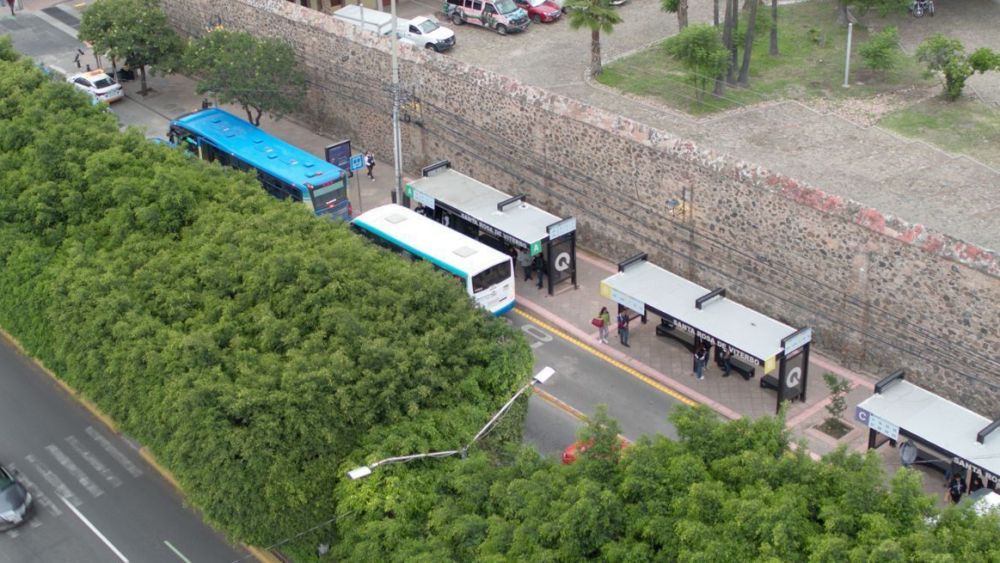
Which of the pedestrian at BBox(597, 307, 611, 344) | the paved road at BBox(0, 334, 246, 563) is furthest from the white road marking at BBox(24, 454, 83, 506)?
the pedestrian at BBox(597, 307, 611, 344)

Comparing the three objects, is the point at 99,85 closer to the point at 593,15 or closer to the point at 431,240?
the point at 593,15

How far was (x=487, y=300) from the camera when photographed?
37.1m

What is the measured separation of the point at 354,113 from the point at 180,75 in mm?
13716

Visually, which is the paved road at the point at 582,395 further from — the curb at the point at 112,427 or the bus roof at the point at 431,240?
the curb at the point at 112,427

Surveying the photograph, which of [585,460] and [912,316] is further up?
[585,460]

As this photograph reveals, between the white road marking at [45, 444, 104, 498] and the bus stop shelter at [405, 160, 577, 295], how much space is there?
14055mm

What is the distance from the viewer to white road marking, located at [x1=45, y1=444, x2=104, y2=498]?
106ft

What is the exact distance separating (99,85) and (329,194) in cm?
1730

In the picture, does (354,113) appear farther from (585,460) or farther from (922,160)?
(585,460)

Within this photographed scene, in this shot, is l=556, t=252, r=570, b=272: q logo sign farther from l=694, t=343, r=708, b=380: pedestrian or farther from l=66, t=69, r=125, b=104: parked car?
l=66, t=69, r=125, b=104: parked car

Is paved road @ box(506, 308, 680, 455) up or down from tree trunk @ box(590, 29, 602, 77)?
down

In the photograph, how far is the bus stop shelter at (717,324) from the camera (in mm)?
32688

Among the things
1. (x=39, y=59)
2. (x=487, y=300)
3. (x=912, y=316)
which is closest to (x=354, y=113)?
(x=487, y=300)

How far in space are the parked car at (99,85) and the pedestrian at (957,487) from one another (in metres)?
38.9
